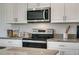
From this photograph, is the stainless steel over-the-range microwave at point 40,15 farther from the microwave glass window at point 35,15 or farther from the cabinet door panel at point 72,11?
the cabinet door panel at point 72,11

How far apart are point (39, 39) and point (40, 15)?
0.44 meters

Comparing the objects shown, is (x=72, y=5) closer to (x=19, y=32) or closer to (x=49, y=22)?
(x=49, y=22)

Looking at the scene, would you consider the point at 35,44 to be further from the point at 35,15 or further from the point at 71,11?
the point at 71,11

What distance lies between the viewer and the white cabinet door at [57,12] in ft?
10.3

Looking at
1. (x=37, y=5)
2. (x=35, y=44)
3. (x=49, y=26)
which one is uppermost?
(x=37, y=5)

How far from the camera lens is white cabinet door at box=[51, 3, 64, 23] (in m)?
3.15

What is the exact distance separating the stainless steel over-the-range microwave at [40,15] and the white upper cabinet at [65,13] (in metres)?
0.09

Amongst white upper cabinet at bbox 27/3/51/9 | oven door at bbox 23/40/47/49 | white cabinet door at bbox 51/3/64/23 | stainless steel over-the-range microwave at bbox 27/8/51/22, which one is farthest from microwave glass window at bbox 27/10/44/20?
oven door at bbox 23/40/47/49

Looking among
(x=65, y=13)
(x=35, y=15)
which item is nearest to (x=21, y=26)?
(x=35, y=15)

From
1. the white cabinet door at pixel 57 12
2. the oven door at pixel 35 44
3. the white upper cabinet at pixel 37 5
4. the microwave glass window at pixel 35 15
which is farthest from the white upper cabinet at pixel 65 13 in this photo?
the oven door at pixel 35 44

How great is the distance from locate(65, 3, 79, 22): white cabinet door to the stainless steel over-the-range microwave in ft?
1.07

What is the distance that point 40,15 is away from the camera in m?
3.16

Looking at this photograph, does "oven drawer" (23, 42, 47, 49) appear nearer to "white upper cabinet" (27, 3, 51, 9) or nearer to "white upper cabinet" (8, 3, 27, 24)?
"white upper cabinet" (8, 3, 27, 24)
